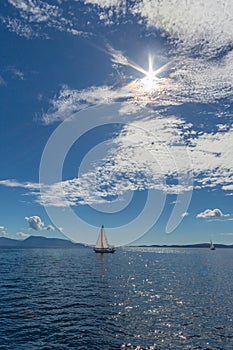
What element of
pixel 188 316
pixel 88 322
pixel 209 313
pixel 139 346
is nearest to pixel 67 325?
pixel 88 322

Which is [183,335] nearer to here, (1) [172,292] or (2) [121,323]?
(2) [121,323]

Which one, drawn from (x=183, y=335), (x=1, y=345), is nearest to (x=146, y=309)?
(x=183, y=335)

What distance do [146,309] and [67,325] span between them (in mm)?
14382

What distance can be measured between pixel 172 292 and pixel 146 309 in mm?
17622

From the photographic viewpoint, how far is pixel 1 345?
2870cm

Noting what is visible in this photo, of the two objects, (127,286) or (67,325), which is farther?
(127,286)

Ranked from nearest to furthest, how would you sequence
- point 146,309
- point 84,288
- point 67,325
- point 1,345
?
1. point 1,345
2. point 67,325
3. point 146,309
4. point 84,288

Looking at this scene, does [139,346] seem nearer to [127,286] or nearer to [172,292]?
[172,292]

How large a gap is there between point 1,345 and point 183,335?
19993 millimetres

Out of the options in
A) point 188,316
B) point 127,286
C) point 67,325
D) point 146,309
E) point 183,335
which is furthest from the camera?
point 127,286

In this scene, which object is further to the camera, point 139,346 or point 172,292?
point 172,292

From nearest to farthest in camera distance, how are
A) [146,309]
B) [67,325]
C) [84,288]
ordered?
[67,325], [146,309], [84,288]

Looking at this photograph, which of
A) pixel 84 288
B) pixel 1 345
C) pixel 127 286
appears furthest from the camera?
pixel 127 286

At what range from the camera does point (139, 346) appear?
95.6ft
